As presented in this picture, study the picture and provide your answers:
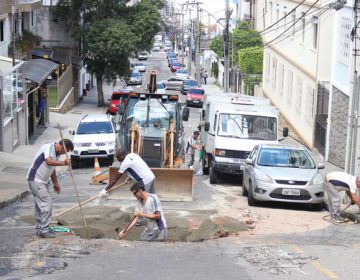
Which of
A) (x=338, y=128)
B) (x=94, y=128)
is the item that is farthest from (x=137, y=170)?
(x=338, y=128)

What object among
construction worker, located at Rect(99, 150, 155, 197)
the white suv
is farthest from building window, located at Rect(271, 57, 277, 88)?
construction worker, located at Rect(99, 150, 155, 197)

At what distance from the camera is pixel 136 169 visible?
43.6 feet

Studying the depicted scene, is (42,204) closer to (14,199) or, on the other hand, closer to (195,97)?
(14,199)

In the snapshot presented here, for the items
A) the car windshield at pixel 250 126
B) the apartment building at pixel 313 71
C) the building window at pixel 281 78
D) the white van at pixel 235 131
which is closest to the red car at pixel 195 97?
the apartment building at pixel 313 71

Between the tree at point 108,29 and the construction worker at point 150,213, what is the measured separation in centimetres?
3908

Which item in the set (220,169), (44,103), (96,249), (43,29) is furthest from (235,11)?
(96,249)

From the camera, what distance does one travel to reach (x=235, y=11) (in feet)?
343

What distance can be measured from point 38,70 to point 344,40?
1547 centimetres

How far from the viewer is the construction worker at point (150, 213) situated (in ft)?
36.4

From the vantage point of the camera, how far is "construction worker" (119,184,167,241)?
36.4ft

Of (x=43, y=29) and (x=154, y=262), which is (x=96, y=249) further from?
(x=43, y=29)

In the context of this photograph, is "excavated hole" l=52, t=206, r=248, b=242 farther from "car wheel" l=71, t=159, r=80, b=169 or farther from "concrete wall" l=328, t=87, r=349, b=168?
"concrete wall" l=328, t=87, r=349, b=168

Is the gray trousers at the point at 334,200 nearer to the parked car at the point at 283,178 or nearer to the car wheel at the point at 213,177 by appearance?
the parked car at the point at 283,178

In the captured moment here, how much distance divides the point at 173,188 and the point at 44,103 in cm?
2173
